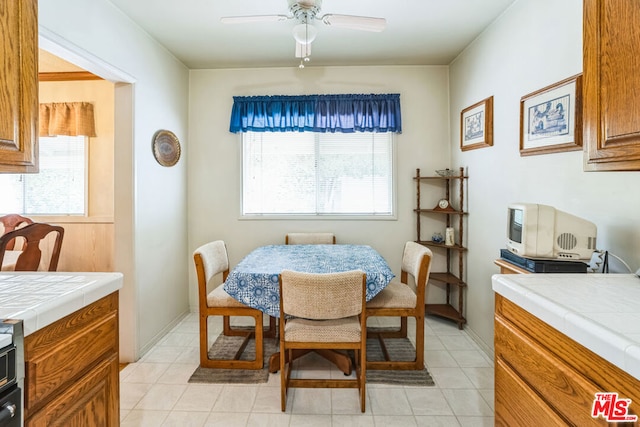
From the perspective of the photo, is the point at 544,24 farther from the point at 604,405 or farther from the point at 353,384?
the point at 353,384

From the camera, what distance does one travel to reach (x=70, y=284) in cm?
124

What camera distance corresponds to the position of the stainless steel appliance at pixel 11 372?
2.67 feet

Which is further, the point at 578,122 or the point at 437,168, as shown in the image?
the point at 437,168

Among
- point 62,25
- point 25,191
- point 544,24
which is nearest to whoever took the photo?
point 62,25

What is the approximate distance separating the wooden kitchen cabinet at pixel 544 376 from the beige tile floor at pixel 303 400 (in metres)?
0.72

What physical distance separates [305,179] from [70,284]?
2.48 m

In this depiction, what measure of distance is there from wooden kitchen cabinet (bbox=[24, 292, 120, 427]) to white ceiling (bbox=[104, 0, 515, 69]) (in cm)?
215

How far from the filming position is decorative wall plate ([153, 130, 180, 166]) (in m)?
2.80

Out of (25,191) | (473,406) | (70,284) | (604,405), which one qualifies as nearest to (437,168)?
(473,406)

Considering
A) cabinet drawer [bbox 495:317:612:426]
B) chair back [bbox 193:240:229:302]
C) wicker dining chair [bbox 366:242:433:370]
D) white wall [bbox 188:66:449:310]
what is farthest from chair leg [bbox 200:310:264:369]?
cabinet drawer [bbox 495:317:612:426]

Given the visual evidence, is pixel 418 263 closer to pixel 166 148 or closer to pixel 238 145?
pixel 238 145

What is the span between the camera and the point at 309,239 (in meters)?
3.32

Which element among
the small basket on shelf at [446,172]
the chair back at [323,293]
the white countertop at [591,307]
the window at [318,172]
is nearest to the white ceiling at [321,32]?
the window at [318,172]

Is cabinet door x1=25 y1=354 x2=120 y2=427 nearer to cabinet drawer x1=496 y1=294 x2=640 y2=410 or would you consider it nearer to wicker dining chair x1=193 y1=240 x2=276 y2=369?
wicker dining chair x1=193 y1=240 x2=276 y2=369
